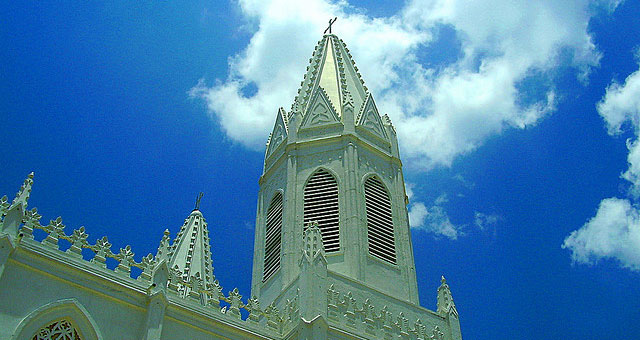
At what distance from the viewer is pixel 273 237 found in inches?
1065

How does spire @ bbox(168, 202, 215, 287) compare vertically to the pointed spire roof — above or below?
below

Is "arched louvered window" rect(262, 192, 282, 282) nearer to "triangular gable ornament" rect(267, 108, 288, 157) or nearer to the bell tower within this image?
the bell tower

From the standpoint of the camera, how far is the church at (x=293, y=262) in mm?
17156

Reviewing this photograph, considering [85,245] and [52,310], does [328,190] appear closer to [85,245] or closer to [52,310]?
[85,245]

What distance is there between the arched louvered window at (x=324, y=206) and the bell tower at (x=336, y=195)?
4cm

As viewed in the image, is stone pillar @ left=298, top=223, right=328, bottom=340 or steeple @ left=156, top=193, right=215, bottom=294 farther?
steeple @ left=156, top=193, right=215, bottom=294

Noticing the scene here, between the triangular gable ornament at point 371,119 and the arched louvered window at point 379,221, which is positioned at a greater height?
the triangular gable ornament at point 371,119

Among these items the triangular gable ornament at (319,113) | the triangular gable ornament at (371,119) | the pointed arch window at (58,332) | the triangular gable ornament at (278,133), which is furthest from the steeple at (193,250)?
the pointed arch window at (58,332)

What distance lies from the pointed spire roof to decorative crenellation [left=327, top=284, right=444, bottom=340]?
10031 millimetres

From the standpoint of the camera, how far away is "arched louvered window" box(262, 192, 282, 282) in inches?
1027

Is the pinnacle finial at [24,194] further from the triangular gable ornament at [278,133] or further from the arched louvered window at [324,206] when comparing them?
the triangular gable ornament at [278,133]

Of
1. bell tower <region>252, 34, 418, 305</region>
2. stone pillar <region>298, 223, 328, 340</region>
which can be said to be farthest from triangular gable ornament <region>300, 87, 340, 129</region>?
stone pillar <region>298, 223, 328, 340</region>

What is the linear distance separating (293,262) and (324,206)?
287 centimetres

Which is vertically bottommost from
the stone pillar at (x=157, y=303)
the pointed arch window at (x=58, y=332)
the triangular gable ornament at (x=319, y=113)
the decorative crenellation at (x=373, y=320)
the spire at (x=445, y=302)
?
the pointed arch window at (x=58, y=332)
